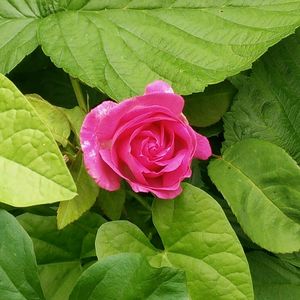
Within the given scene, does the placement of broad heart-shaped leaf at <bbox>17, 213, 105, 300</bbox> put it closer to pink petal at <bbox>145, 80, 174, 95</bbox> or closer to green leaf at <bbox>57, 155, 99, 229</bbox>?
green leaf at <bbox>57, 155, 99, 229</bbox>

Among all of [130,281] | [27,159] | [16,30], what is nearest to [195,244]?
[130,281]

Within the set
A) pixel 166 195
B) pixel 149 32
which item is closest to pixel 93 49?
pixel 149 32

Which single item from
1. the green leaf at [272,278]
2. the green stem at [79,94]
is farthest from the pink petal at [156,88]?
the green leaf at [272,278]

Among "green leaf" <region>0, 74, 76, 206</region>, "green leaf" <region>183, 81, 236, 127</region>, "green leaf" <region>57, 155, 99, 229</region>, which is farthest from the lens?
"green leaf" <region>183, 81, 236, 127</region>

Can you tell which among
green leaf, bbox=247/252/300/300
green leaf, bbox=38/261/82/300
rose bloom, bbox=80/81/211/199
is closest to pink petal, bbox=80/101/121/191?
rose bloom, bbox=80/81/211/199

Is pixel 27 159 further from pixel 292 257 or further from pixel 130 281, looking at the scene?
pixel 292 257

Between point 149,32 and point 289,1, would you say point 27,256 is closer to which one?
point 149,32

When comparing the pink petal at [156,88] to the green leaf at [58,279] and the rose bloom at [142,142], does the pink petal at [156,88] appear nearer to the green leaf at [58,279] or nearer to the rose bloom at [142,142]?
the rose bloom at [142,142]
